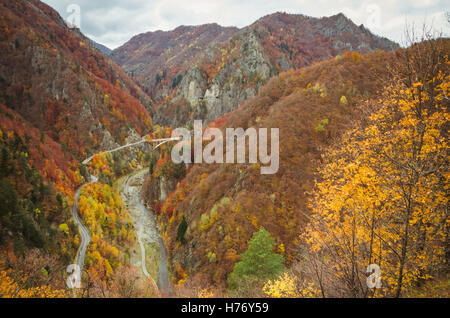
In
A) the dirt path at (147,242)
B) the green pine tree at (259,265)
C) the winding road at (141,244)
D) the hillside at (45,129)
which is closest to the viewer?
the green pine tree at (259,265)

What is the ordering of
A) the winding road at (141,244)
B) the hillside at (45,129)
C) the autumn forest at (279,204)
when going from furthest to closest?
1. the hillside at (45,129)
2. the winding road at (141,244)
3. the autumn forest at (279,204)

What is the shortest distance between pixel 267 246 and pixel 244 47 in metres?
149

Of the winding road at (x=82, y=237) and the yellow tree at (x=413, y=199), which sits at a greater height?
the yellow tree at (x=413, y=199)

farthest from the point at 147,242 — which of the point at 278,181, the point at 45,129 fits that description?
the point at 45,129

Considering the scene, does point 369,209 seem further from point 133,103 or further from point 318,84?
point 133,103

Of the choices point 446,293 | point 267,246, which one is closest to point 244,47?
point 267,246

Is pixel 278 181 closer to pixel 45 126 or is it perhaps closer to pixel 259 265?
pixel 259 265

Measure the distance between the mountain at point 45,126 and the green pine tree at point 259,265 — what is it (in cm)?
3633

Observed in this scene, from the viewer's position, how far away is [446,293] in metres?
7.71

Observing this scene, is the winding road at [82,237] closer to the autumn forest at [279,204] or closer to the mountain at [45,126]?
the autumn forest at [279,204]

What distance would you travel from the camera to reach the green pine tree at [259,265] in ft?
63.3

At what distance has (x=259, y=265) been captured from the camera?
20.0 m

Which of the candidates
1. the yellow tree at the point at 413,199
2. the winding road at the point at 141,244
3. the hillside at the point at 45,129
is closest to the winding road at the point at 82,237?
the winding road at the point at 141,244

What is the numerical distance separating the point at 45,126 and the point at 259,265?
477ft
